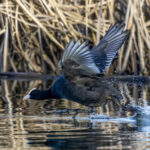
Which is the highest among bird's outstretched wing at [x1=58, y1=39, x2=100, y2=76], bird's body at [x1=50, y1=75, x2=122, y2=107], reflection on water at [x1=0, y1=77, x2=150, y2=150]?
bird's outstretched wing at [x1=58, y1=39, x2=100, y2=76]

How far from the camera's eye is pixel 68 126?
5.01 metres

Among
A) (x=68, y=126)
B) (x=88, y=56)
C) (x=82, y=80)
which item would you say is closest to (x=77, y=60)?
(x=88, y=56)

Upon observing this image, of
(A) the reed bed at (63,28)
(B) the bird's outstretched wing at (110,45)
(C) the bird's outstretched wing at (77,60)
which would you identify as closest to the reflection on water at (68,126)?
(C) the bird's outstretched wing at (77,60)

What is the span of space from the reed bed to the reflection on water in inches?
108

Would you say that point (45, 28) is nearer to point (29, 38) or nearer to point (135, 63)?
point (29, 38)

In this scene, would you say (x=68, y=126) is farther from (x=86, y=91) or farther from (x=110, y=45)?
(x=110, y=45)

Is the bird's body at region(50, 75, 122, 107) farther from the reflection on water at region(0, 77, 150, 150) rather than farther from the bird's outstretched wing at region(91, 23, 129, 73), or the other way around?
the bird's outstretched wing at region(91, 23, 129, 73)

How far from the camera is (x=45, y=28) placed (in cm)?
1020

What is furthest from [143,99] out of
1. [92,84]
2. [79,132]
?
[79,132]

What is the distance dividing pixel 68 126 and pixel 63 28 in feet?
18.0

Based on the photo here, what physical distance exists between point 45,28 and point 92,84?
15.4 ft

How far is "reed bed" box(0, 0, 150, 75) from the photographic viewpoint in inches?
390

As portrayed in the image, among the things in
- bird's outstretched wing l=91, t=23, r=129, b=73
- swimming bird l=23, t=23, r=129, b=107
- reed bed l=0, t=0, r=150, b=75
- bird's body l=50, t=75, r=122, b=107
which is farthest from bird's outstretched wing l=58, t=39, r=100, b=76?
reed bed l=0, t=0, r=150, b=75

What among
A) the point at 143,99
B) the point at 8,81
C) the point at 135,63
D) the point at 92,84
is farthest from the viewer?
the point at 8,81
